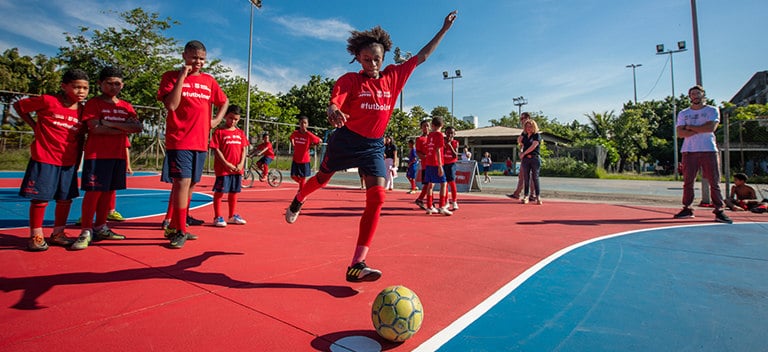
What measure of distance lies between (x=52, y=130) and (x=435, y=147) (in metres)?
5.36

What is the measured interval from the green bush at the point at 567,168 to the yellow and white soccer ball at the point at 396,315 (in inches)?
1240

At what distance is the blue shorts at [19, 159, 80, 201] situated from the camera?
3.41m

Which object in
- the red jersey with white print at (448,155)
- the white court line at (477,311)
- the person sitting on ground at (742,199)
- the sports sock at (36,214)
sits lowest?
the white court line at (477,311)

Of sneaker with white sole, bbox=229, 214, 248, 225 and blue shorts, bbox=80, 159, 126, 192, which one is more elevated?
blue shorts, bbox=80, 159, 126, 192

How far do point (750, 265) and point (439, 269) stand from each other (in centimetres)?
292

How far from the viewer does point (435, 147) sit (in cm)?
688

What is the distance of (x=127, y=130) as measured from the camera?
3.91 metres

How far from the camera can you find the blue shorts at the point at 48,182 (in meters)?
3.41

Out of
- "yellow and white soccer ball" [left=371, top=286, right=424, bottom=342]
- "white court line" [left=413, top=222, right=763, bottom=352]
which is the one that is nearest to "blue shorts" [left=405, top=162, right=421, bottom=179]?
"white court line" [left=413, top=222, right=763, bottom=352]

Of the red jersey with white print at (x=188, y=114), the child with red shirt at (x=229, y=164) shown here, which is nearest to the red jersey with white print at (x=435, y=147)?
the child with red shirt at (x=229, y=164)

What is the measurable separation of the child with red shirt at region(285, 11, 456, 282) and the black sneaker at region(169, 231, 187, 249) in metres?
1.65

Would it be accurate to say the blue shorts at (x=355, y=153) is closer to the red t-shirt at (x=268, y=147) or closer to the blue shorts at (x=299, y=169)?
the blue shorts at (x=299, y=169)

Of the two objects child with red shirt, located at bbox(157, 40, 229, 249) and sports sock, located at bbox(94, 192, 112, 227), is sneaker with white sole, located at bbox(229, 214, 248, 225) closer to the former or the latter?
child with red shirt, located at bbox(157, 40, 229, 249)

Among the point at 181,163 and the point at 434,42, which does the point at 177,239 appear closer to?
the point at 181,163
